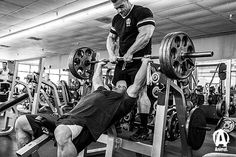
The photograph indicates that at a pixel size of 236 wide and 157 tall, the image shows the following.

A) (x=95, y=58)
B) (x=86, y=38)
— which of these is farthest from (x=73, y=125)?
(x=86, y=38)

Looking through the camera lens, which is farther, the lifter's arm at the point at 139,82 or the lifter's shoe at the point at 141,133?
the lifter's shoe at the point at 141,133

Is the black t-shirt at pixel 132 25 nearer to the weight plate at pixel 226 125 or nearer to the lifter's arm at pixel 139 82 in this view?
the lifter's arm at pixel 139 82

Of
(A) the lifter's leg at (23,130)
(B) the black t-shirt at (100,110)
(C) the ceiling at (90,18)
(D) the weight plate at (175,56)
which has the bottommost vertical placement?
(A) the lifter's leg at (23,130)

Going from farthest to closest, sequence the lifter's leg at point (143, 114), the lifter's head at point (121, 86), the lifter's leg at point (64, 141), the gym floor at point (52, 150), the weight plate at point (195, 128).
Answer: the gym floor at point (52, 150) → the lifter's leg at point (143, 114) → the lifter's head at point (121, 86) → the weight plate at point (195, 128) → the lifter's leg at point (64, 141)

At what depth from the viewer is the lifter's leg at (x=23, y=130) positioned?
4.68ft

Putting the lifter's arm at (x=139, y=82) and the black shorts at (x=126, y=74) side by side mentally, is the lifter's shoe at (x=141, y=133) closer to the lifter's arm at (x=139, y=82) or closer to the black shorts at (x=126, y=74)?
the black shorts at (x=126, y=74)

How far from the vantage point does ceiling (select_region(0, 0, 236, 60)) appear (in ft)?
14.2

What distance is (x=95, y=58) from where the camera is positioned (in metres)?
2.40

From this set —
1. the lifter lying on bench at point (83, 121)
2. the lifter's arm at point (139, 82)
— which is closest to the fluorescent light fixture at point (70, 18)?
the lifter's arm at point (139, 82)

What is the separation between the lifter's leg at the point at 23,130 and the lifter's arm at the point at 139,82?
650mm

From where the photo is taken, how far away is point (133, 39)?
1906mm

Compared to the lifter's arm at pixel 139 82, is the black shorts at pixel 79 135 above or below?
below

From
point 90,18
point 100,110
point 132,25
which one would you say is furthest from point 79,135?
point 90,18

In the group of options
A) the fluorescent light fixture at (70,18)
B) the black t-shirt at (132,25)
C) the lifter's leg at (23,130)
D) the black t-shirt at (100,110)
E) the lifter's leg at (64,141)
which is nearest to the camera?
the lifter's leg at (64,141)
